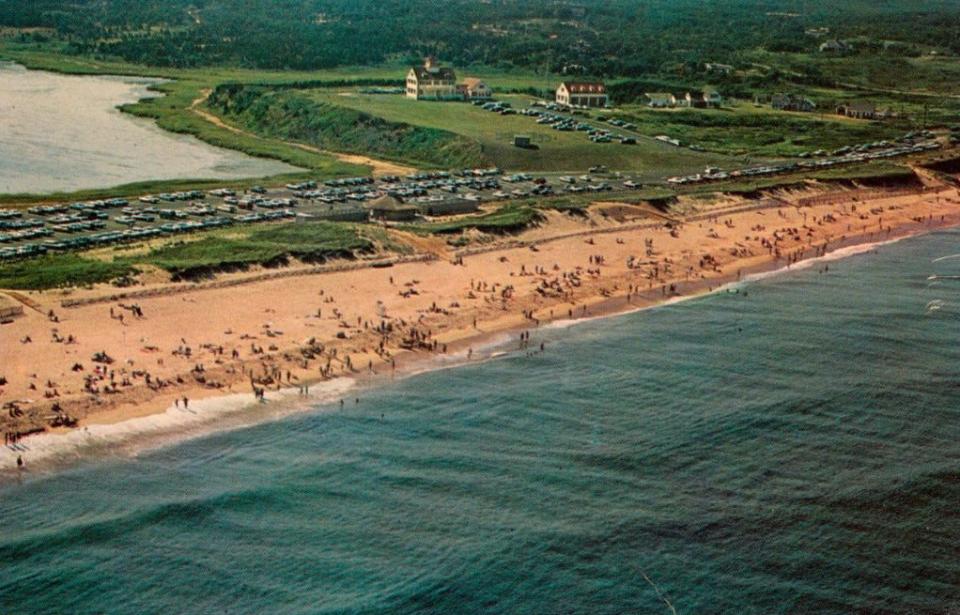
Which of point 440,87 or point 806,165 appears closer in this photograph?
point 806,165

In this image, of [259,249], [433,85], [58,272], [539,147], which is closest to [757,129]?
[539,147]

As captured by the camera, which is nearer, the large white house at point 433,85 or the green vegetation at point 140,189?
the green vegetation at point 140,189

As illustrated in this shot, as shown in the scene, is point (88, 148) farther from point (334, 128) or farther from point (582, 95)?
point (582, 95)

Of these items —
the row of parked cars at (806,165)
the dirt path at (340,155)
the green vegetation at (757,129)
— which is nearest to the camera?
the row of parked cars at (806,165)

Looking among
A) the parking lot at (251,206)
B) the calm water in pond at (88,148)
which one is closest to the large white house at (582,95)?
the parking lot at (251,206)

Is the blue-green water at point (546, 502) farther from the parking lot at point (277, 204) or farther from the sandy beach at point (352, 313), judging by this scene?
the parking lot at point (277, 204)

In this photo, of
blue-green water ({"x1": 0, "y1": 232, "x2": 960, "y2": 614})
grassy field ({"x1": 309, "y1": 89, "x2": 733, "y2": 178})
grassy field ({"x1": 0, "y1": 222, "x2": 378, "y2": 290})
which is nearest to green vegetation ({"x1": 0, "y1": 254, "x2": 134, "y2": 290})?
grassy field ({"x1": 0, "y1": 222, "x2": 378, "y2": 290})

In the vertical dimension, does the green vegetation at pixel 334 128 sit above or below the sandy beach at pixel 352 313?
above

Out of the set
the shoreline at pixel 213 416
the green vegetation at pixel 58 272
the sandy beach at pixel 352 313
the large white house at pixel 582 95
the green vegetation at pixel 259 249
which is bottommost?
the shoreline at pixel 213 416
